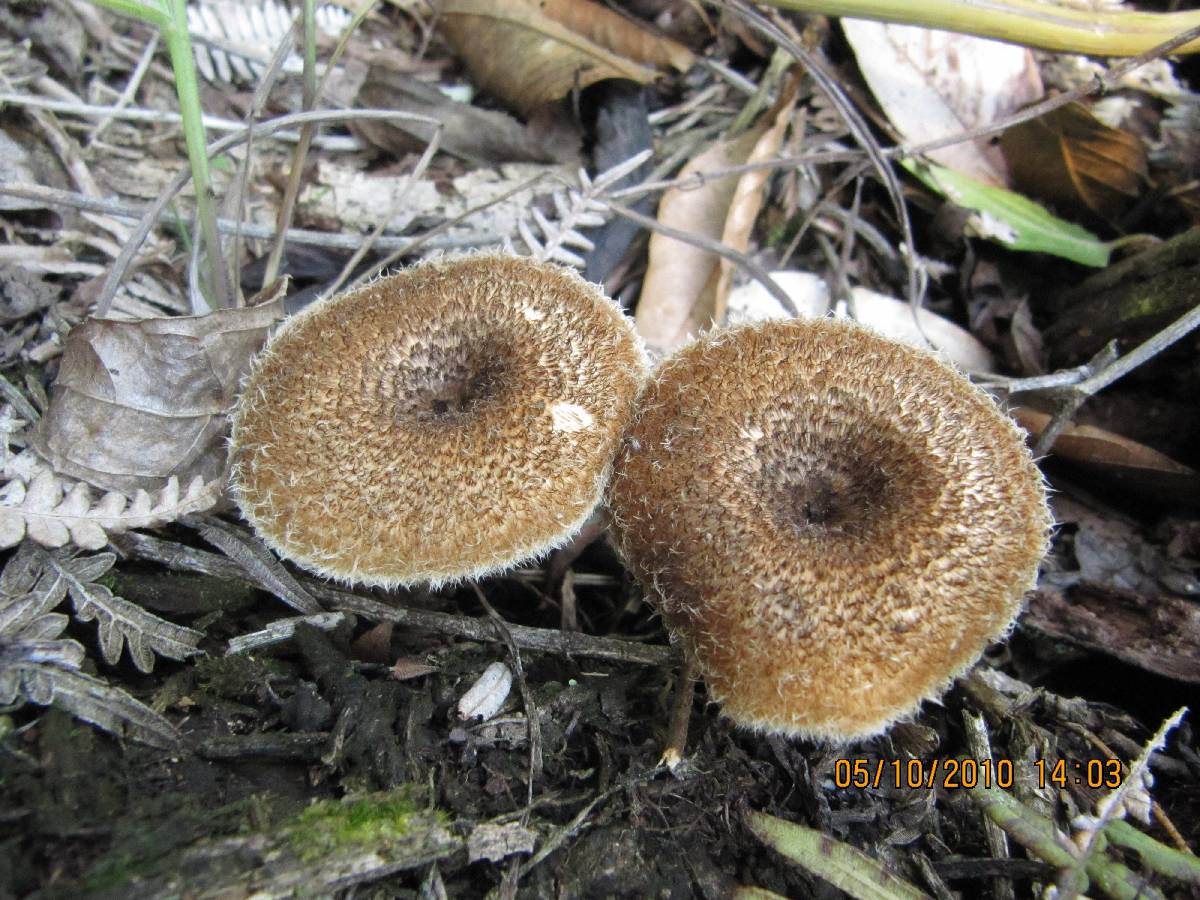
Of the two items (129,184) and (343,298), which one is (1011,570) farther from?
(129,184)

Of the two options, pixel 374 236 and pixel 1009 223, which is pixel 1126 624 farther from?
pixel 374 236

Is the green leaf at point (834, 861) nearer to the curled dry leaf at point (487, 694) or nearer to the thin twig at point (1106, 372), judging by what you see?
the curled dry leaf at point (487, 694)

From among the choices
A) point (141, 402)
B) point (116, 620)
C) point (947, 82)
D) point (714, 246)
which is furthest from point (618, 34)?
point (116, 620)

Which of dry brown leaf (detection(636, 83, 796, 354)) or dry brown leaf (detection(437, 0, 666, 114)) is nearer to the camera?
dry brown leaf (detection(636, 83, 796, 354))

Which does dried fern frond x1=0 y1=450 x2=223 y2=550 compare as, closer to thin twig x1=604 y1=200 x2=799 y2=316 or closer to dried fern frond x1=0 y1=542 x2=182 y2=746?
dried fern frond x1=0 y1=542 x2=182 y2=746

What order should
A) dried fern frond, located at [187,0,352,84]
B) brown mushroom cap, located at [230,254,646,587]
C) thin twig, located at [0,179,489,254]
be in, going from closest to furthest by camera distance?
brown mushroom cap, located at [230,254,646,587]
thin twig, located at [0,179,489,254]
dried fern frond, located at [187,0,352,84]

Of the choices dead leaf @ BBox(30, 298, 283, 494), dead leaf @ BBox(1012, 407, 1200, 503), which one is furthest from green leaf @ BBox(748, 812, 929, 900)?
dead leaf @ BBox(30, 298, 283, 494)
